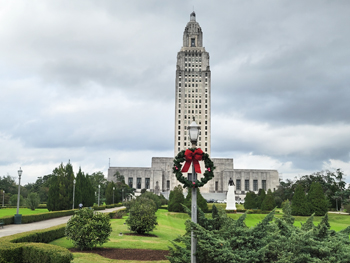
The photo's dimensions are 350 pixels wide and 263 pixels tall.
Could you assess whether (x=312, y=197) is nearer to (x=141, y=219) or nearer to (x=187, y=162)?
(x=141, y=219)

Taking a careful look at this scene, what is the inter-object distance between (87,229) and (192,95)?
91.5 m

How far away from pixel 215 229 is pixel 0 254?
7009 mm

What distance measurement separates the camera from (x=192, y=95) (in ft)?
340

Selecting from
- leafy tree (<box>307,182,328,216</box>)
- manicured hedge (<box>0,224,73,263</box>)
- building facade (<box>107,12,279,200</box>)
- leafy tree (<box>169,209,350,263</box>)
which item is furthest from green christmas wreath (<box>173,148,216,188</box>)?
building facade (<box>107,12,279,200</box>)

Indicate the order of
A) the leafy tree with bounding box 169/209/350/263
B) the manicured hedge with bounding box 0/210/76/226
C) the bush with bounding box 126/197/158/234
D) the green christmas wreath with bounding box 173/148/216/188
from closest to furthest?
the leafy tree with bounding box 169/209/350/263, the green christmas wreath with bounding box 173/148/216/188, the bush with bounding box 126/197/158/234, the manicured hedge with bounding box 0/210/76/226

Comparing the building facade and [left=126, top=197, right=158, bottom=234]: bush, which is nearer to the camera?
[left=126, top=197, right=158, bottom=234]: bush

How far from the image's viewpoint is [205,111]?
336 ft

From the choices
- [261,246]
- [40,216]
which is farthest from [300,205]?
[261,246]

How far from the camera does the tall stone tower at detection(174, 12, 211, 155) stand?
330 feet

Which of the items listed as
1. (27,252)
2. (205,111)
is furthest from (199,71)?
(27,252)

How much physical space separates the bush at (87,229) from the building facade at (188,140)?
3356 inches

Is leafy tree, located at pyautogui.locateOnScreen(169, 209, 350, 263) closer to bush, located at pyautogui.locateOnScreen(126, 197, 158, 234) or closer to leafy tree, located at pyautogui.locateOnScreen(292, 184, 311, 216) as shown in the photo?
bush, located at pyautogui.locateOnScreen(126, 197, 158, 234)

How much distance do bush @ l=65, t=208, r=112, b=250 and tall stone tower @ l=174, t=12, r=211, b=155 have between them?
8448 centimetres

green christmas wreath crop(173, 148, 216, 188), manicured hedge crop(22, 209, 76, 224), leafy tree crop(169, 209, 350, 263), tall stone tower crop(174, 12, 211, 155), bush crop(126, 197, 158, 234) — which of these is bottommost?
manicured hedge crop(22, 209, 76, 224)
